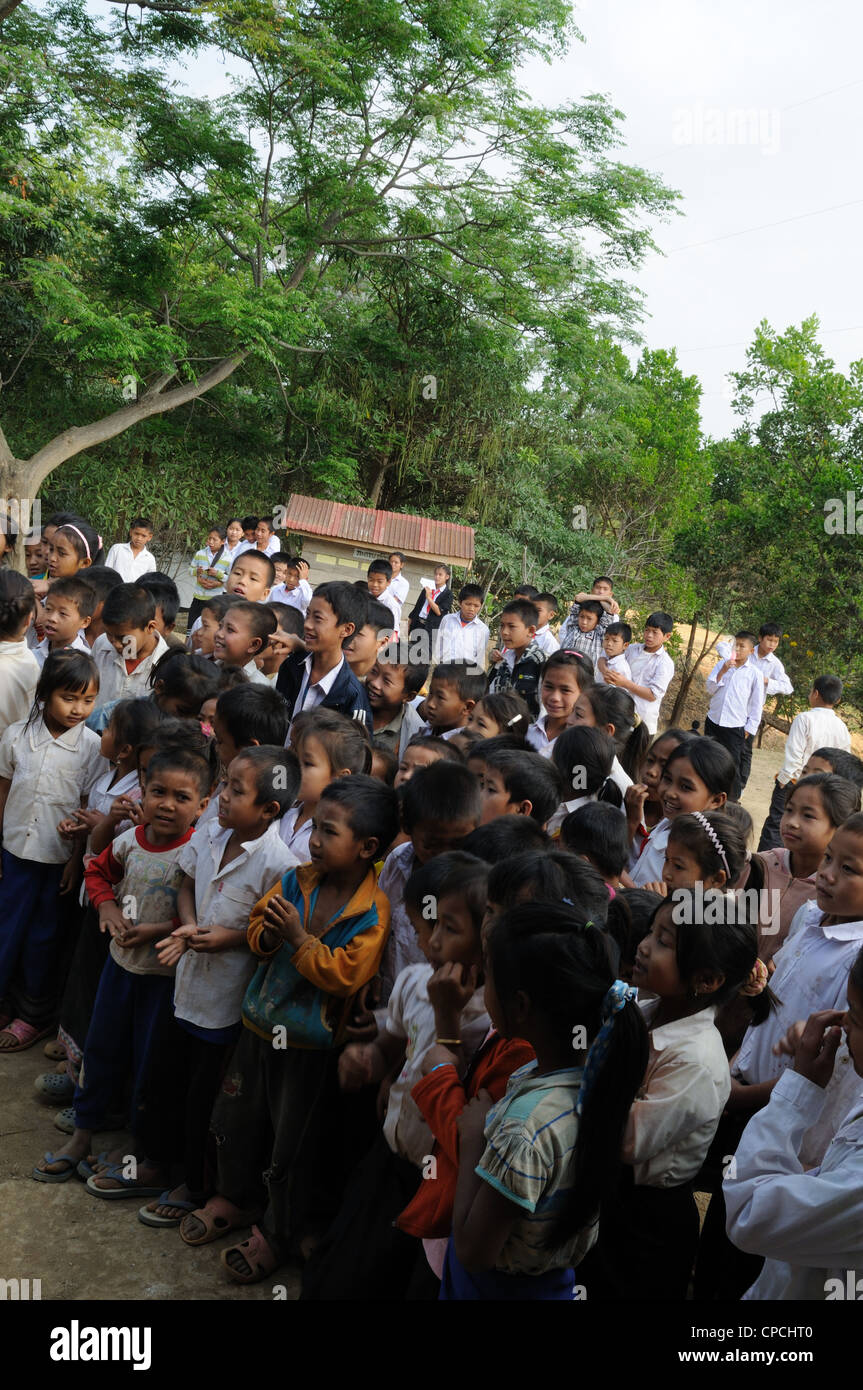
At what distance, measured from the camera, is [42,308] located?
1324cm

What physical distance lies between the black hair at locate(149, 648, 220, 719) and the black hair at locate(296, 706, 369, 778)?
0.78 m

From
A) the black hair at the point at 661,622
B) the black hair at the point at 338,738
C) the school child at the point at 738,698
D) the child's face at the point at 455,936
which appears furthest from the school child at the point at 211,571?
the child's face at the point at 455,936

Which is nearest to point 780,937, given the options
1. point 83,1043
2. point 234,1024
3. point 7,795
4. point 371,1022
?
point 371,1022

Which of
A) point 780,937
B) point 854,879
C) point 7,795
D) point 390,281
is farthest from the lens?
point 390,281

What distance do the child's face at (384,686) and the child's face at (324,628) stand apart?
0.77m

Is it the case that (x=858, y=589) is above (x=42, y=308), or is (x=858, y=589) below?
below

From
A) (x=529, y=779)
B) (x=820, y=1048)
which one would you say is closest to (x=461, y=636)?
(x=529, y=779)

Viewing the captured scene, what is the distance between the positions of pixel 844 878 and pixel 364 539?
10625 millimetres

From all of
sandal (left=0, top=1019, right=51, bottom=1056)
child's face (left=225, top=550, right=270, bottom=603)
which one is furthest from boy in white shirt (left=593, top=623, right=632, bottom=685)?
sandal (left=0, top=1019, right=51, bottom=1056)

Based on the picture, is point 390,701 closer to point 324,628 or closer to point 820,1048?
point 324,628

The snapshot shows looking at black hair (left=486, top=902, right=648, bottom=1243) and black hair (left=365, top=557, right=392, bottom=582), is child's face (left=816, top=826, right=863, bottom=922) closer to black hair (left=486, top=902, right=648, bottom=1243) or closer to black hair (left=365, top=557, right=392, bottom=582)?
black hair (left=486, top=902, right=648, bottom=1243)

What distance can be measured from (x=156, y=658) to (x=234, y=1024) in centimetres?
220

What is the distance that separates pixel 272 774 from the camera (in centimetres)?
277
